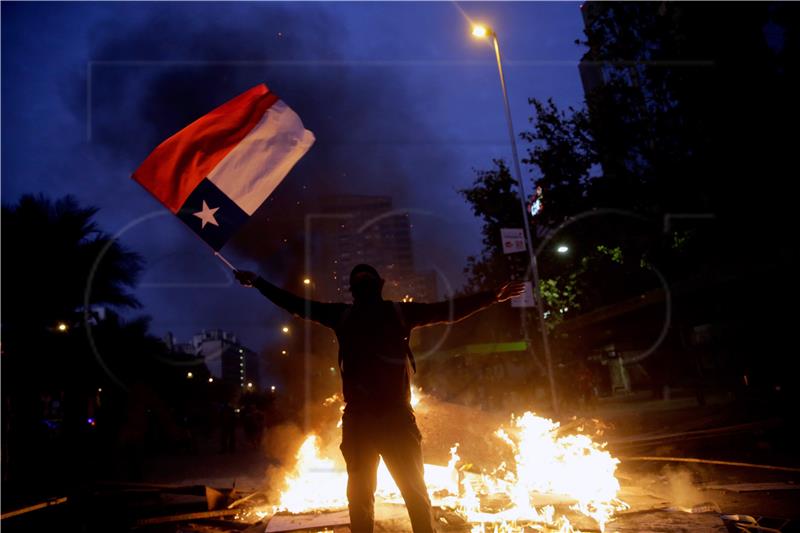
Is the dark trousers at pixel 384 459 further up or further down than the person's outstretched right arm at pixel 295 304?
further down

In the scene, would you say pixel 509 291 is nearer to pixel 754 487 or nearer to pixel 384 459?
pixel 384 459

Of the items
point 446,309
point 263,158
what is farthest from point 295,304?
point 263,158

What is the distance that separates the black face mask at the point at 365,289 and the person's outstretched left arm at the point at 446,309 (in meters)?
0.23

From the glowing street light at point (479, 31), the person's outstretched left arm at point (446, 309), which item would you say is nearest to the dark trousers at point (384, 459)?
the person's outstretched left arm at point (446, 309)

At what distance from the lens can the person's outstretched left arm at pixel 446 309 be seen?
12.6ft

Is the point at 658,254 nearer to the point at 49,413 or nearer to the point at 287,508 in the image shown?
the point at 287,508

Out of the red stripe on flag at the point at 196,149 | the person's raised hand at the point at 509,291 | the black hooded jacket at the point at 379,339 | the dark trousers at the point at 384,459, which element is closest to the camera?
the dark trousers at the point at 384,459

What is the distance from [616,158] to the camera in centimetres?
1733

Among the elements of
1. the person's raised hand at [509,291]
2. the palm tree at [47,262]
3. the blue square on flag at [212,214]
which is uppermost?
the palm tree at [47,262]

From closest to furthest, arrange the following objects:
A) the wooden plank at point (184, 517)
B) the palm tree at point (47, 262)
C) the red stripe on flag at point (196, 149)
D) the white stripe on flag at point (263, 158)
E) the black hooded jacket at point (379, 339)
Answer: the black hooded jacket at point (379, 339)
the red stripe on flag at point (196, 149)
the white stripe on flag at point (263, 158)
the wooden plank at point (184, 517)
the palm tree at point (47, 262)

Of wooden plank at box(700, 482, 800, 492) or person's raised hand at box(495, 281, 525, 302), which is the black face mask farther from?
wooden plank at box(700, 482, 800, 492)

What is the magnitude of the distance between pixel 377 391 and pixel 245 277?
1.68 m

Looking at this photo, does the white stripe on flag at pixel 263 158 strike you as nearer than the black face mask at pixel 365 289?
No

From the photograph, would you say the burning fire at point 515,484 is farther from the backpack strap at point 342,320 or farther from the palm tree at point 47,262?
the palm tree at point 47,262
